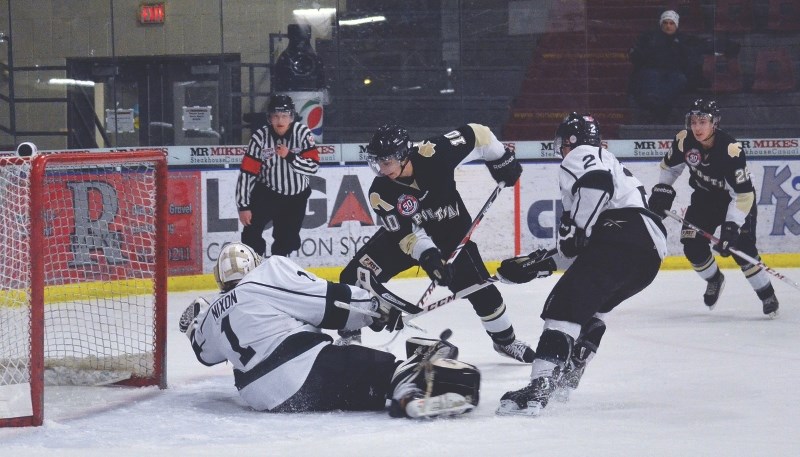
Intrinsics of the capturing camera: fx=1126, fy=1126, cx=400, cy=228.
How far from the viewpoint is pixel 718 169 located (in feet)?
18.5

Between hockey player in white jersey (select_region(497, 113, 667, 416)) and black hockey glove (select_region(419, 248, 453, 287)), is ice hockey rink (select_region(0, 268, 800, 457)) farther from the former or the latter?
black hockey glove (select_region(419, 248, 453, 287))

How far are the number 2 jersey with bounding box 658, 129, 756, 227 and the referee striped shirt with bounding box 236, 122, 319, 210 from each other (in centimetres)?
193

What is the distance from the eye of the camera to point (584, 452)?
307 cm

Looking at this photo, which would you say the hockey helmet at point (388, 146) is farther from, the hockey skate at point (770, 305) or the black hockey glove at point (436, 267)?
the hockey skate at point (770, 305)

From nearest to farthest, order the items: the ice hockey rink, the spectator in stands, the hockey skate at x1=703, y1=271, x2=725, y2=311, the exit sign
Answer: the ice hockey rink, the hockey skate at x1=703, y1=271, x2=725, y2=311, the exit sign, the spectator in stands

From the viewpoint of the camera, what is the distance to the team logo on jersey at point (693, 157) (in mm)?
5680

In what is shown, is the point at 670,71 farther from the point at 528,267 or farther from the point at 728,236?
the point at 528,267

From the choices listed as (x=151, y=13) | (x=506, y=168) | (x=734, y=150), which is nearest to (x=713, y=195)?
(x=734, y=150)

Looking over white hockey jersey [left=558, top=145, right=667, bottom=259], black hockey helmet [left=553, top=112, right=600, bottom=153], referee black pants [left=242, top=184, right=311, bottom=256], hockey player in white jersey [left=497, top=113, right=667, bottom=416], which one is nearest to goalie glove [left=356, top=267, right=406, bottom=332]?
hockey player in white jersey [left=497, top=113, right=667, bottom=416]

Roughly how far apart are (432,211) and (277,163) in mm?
2103

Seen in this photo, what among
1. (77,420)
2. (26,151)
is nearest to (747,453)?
(77,420)

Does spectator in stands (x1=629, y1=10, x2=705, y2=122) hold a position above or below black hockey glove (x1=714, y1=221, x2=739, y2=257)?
above

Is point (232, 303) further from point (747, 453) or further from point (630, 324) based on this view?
point (630, 324)

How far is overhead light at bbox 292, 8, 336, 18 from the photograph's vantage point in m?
7.86
